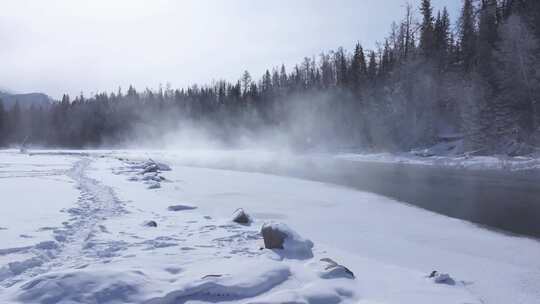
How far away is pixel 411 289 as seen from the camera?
587 centimetres

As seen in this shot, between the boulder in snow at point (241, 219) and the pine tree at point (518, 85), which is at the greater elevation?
the pine tree at point (518, 85)

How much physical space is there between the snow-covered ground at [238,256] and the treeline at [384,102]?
1163 inches

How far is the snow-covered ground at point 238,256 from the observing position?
522cm

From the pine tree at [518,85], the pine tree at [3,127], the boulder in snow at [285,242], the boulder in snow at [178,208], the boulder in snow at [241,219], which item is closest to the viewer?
the boulder in snow at [285,242]

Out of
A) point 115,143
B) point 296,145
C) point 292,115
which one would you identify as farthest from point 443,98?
point 115,143

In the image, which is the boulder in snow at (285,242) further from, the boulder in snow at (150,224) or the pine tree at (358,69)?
the pine tree at (358,69)

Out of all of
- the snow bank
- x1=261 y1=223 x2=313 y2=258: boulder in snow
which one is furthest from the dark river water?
the snow bank

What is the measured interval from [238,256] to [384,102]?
52781 millimetres

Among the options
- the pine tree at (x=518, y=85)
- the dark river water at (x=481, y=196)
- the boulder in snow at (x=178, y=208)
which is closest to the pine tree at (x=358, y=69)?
the pine tree at (x=518, y=85)

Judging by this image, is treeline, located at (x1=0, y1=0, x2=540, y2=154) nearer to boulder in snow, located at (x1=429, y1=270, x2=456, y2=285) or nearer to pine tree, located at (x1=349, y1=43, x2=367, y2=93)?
pine tree, located at (x1=349, y1=43, x2=367, y2=93)

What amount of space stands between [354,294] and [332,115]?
66.3m

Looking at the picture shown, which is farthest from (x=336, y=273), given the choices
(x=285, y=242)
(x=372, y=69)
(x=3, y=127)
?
(x=3, y=127)

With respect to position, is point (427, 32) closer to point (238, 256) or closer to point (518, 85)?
point (518, 85)

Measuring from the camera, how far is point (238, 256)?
719cm
